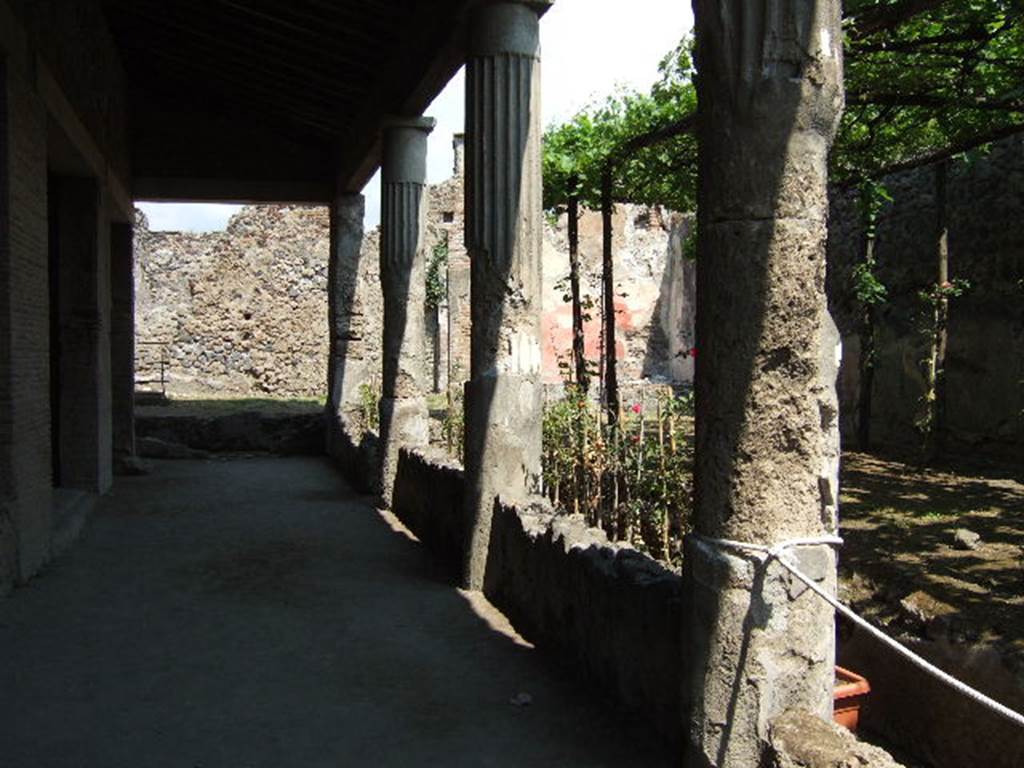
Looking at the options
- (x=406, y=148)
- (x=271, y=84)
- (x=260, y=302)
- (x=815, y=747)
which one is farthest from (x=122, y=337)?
(x=815, y=747)

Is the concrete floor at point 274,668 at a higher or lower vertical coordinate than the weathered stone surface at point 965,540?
lower

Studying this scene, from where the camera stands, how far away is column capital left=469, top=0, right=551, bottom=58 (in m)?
5.39

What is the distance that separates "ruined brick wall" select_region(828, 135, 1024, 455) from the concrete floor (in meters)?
6.61

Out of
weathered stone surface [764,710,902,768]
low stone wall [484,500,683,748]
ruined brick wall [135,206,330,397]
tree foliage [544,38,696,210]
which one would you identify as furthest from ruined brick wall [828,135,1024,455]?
ruined brick wall [135,206,330,397]

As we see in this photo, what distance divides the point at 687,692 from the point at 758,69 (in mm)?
1717

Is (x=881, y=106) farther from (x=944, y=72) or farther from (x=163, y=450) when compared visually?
(x=163, y=450)

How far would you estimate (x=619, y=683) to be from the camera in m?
3.60

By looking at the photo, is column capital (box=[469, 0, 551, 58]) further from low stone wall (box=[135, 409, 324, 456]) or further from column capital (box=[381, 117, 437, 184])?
low stone wall (box=[135, 409, 324, 456])

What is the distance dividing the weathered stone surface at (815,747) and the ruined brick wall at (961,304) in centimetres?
739

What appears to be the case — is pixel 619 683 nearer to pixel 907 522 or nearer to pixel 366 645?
pixel 366 645

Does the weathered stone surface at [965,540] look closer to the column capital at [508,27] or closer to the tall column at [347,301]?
the column capital at [508,27]

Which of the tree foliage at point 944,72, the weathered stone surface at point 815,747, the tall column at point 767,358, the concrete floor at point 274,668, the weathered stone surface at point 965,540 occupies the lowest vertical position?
the concrete floor at point 274,668

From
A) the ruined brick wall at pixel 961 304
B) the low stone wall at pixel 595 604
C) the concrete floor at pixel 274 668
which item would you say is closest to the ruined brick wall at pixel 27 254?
the concrete floor at pixel 274 668

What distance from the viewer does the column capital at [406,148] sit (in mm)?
8359
